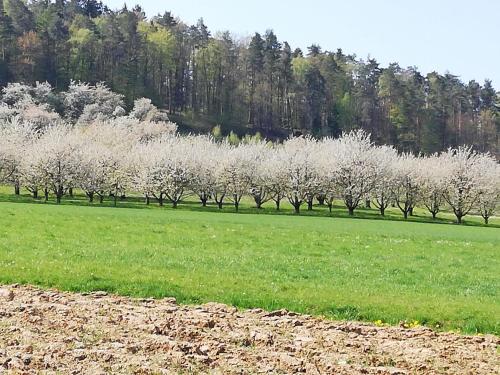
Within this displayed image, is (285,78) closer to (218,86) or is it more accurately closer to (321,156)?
(218,86)

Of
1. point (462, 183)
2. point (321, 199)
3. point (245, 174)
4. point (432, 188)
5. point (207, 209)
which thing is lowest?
point (207, 209)

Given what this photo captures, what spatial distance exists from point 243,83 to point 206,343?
6008 inches

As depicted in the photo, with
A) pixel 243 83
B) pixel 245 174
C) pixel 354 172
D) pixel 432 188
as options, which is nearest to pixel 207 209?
pixel 245 174

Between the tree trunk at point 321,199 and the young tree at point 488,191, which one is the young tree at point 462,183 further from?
the tree trunk at point 321,199

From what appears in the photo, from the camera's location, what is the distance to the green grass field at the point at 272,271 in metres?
13.2

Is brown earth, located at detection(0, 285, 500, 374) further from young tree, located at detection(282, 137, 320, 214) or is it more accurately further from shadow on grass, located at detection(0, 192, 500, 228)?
young tree, located at detection(282, 137, 320, 214)

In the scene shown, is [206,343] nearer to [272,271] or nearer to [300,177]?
[272,271]

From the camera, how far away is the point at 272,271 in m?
17.8

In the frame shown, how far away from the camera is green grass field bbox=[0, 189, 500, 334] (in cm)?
1316

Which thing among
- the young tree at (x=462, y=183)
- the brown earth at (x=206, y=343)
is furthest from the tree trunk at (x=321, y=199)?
the brown earth at (x=206, y=343)

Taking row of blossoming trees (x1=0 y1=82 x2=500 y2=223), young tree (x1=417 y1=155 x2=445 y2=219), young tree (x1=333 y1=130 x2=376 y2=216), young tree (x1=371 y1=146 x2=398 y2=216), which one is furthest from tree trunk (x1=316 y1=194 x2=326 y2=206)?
young tree (x1=417 y1=155 x2=445 y2=219)

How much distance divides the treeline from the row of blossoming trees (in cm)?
5834

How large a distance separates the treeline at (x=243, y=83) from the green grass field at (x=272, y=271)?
115207 millimetres

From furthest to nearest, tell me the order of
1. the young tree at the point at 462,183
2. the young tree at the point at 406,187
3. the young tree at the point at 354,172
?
the young tree at the point at 406,187
the young tree at the point at 462,183
the young tree at the point at 354,172
